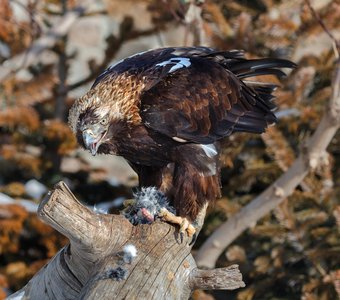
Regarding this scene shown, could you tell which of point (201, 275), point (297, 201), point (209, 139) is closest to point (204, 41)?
point (297, 201)

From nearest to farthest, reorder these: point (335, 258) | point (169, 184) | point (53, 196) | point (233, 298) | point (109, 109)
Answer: point (53, 196) < point (109, 109) < point (169, 184) < point (335, 258) < point (233, 298)

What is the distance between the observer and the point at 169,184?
12.8ft

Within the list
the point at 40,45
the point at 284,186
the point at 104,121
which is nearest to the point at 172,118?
the point at 104,121

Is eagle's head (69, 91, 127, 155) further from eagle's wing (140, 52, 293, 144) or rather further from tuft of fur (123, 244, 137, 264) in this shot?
tuft of fur (123, 244, 137, 264)

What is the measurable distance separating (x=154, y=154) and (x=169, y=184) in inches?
8.5

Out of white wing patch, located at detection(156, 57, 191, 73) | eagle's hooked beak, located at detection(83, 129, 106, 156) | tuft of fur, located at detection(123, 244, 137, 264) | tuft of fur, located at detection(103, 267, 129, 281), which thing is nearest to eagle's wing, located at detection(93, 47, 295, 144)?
white wing patch, located at detection(156, 57, 191, 73)

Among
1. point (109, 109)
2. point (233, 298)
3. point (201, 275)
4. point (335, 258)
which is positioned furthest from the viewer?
point (233, 298)

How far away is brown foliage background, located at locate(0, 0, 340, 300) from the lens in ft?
17.9

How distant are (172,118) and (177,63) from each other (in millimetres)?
384

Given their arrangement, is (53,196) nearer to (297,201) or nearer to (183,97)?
(183,97)

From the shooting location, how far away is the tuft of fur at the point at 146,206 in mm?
3581

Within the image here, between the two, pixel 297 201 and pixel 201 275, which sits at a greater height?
pixel 201 275

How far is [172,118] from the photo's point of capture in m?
3.76

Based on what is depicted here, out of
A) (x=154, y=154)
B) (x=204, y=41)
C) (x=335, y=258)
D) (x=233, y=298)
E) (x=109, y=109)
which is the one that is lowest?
(x=233, y=298)
